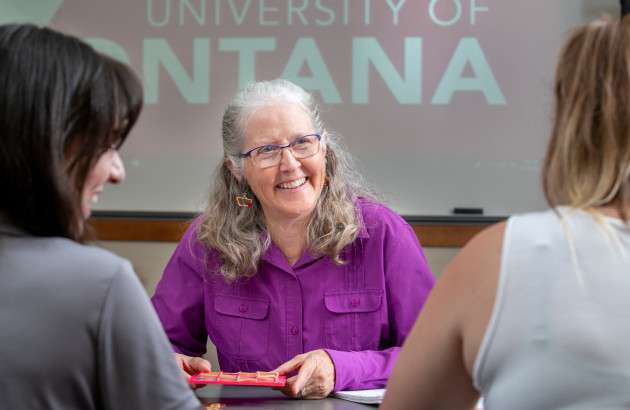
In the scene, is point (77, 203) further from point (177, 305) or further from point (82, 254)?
point (177, 305)

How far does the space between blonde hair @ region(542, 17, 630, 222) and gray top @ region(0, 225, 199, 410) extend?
585mm

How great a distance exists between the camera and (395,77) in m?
3.42

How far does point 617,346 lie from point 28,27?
866 millimetres

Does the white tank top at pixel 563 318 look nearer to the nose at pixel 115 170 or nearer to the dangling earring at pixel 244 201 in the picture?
the nose at pixel 115 170

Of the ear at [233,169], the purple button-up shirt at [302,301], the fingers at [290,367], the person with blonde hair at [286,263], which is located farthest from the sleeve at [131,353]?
the ear at [233,169]

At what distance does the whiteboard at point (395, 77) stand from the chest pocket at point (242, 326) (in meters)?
1.71

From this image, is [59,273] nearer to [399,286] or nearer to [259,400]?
[259,400]

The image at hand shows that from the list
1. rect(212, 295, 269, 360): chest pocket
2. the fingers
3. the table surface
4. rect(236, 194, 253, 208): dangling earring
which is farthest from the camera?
rect(236, 194, 253, 208): dangling earring

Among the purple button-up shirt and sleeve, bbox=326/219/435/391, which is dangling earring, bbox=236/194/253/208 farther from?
sleeve, bbox=326/219/435/391

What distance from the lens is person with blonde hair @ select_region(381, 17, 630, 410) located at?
2.41 feet

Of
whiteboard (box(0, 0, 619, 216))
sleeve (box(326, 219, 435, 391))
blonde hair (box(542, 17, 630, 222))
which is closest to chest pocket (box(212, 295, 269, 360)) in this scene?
sleeve (box(326, 219, 435, 391))

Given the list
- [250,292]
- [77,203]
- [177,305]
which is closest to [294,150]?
[250,292]

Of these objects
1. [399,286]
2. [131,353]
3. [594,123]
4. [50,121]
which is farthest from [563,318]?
[399,286]

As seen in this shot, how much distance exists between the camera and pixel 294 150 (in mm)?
1842
